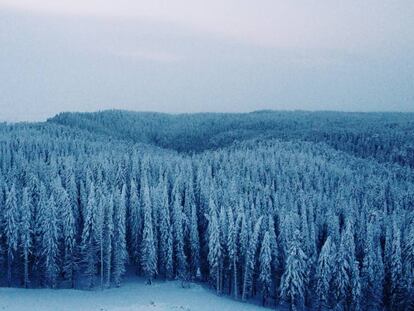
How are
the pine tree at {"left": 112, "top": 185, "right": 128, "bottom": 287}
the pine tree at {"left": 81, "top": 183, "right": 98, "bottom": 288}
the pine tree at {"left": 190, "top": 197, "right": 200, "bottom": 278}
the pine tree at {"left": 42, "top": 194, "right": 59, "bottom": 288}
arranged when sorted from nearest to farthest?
the pine tree at {"left": 42, "top": 194, "right": 59, "bottom": 288}
the pine tree at {"left": 81, "top": 183, "right": 98, "bottom": 288}
the pine tree at {"left": 112, "top": 185, "right": 128, "bottom": 287}
the pine tree at {"left": 190, "top": 197, "right": 200, "bottom": 278}

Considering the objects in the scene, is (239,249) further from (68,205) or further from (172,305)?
(68,205)

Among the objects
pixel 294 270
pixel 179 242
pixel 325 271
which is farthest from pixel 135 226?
pixel 325 271

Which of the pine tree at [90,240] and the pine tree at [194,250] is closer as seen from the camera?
the pine tree at [90,240]

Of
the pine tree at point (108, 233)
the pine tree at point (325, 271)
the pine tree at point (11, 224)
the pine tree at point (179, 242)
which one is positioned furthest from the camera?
the pine tree at point (179, 242)

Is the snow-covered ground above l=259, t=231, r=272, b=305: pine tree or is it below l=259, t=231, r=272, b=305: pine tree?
below

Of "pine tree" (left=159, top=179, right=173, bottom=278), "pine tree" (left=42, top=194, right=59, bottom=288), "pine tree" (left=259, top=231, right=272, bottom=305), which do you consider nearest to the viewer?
"pine tree" (left=42, top=194, right=59, bottom=288)

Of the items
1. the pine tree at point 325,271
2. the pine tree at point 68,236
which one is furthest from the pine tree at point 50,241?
the pine tree at point 325,271

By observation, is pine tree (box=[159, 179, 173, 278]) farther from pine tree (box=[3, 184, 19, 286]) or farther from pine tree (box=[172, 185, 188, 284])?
pine tree (box=[3, 184, 19, 286])

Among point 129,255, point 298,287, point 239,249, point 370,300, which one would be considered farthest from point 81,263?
point 370,300

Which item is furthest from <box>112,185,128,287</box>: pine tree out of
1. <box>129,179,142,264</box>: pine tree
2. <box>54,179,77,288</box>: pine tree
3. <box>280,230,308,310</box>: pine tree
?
<box>280,230,308,310</box>: pine tree

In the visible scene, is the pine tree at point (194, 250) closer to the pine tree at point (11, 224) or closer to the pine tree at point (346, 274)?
the pine tree at point (346, 274)
